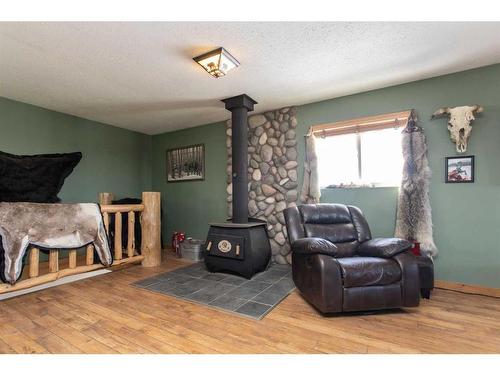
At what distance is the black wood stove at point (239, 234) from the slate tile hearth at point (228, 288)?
0.14 metres

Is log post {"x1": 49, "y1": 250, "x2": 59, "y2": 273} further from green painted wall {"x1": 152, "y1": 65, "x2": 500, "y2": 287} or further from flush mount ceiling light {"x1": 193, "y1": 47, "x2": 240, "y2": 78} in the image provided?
green painted wall {"x1": 152, "y1": 65, "x2": 500, "y2": 287}

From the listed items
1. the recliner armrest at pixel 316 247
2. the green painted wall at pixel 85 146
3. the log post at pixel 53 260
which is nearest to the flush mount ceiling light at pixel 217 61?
the recliner armrest at pixel 316 247

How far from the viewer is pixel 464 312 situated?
Answer: 6.59 ft

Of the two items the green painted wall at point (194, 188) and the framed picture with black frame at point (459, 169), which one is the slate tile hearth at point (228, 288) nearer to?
the green painted wall at point (194, 188)

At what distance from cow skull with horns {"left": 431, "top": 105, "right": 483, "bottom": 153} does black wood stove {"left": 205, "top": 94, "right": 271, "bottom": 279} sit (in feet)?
7.61

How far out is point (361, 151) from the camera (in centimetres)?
318

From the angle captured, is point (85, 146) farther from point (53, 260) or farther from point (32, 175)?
point (53, 260)

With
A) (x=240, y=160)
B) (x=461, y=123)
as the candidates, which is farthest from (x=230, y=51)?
(x=461, y=123)

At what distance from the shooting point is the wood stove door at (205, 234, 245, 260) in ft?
9.38

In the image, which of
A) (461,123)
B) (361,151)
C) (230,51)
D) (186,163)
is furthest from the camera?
(186,163)

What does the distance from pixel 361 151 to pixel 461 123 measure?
1.01 meters
